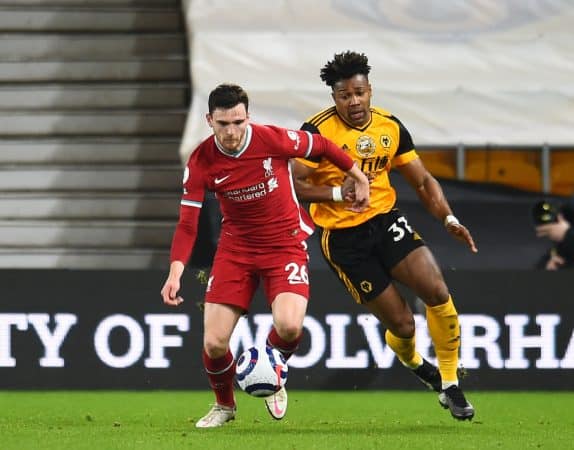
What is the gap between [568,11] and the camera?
52.2ft

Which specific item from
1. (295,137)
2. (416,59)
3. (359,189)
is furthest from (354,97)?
(416,59)

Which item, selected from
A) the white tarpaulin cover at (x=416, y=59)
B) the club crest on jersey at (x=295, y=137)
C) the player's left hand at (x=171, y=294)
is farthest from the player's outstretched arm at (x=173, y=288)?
the white tarpaulin cover at (x=416, y=59)

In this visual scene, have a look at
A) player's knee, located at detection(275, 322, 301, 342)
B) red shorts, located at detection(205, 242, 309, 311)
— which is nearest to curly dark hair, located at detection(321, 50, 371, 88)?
red shorts, located at detection(205, 242, 309, 311)

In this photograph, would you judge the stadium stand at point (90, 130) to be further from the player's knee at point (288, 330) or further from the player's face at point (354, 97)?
the player's knee at point (288, 330)

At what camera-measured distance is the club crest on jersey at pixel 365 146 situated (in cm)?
939

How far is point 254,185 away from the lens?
29.0ft

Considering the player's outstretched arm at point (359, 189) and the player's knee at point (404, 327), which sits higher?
the player's outstretched arm at point (359, 189)

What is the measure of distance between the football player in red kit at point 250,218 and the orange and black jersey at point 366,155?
43 cm

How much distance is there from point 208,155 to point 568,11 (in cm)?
809

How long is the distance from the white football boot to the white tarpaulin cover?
5.92 meters

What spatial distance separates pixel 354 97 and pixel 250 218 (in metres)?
1.04

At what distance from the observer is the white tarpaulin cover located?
15172 millimetres

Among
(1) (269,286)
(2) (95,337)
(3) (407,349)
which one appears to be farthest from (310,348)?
(1) (269,286)

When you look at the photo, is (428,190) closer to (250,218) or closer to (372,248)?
(372,248)
